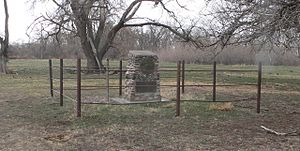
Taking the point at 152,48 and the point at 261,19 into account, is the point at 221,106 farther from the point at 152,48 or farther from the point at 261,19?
the point at 152,48

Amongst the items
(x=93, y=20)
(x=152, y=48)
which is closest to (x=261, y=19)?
(x=93, y=20)

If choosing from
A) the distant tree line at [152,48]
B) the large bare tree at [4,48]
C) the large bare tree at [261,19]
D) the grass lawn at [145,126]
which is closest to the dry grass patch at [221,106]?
the grass lawn at [145,126]

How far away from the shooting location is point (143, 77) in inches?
425

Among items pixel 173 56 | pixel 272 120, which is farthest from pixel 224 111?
pixel 173 56

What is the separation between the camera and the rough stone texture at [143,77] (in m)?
10.7

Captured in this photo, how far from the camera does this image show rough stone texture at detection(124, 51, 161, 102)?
10.7m

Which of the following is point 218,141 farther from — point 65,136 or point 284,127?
point 65,136

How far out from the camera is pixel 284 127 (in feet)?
24.0

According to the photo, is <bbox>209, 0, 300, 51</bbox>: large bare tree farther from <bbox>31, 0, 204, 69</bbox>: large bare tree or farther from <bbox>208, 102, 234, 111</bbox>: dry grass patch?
<bbox>31, 0, 204, 69</bbox>: large bare tree

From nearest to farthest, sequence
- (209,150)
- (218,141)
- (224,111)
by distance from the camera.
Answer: (209,150) → (218,141) → (224,111)

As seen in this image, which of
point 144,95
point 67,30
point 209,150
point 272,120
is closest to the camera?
point 209,150

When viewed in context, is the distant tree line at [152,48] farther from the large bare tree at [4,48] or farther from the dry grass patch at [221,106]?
the dry grass patch at [221,106]

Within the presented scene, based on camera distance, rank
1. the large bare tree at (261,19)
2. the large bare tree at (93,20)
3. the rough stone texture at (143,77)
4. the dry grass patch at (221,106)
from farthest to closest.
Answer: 1. the large bare tree at (93,20)
2. the rough stone texture at (143,77)
3. the dry grass patch at (221,106)
4. the large bare tree at (261,19)

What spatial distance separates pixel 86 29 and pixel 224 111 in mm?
17902
